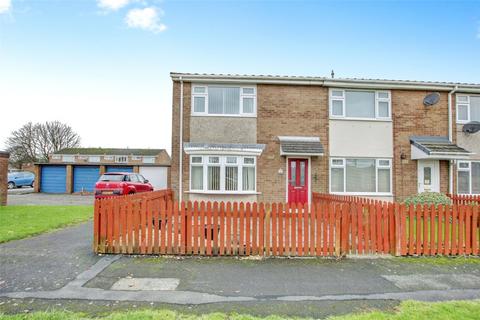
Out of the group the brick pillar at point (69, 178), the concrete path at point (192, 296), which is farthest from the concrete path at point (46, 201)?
the concrete path at point (192, 296)

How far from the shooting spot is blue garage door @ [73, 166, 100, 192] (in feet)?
89.4

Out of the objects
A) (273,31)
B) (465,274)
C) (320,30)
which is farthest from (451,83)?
(465,274)

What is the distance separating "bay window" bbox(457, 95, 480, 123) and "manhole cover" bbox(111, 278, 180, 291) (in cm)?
1513

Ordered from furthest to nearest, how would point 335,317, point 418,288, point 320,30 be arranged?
point 320,30, point 418,288, point 335,317

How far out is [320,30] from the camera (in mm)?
13000

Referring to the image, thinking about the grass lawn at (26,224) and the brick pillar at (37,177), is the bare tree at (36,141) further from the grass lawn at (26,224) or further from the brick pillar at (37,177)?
the grass lawn at (26,224)

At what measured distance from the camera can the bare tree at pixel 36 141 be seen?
46688 mm

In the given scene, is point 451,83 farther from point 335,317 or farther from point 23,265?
point 23,265

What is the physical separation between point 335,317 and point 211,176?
30.3 ft

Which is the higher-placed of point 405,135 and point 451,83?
point 451,83

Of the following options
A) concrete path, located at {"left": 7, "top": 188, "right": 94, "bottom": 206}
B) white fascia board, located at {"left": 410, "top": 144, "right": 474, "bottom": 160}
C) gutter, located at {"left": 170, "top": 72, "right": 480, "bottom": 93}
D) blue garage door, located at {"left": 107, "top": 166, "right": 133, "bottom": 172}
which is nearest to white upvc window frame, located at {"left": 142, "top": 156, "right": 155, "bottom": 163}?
blue garage door, located at {"left": 107, "top": 166, "right": 133, "bottom": 172}

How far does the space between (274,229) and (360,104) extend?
9.76 m

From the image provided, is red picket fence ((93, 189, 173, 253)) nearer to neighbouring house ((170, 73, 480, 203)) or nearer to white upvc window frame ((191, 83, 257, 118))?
neighbouring house ((170, 73, 480, 203))

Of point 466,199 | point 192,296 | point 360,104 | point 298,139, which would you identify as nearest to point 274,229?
point 192,296
